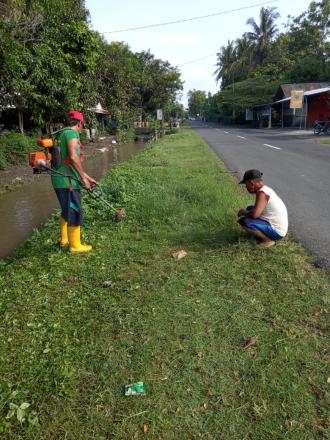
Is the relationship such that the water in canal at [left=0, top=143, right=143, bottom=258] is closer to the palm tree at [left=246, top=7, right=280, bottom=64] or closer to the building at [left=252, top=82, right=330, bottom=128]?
the building at [left=252, top=82, right=330, bottom=128]

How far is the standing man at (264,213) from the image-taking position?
420cm

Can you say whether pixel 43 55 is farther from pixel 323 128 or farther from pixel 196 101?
pixel 196 101

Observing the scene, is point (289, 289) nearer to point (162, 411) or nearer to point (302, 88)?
point (162, 411)

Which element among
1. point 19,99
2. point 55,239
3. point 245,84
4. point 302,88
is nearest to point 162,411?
point 55,239

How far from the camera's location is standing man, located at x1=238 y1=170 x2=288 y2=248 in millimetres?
4195

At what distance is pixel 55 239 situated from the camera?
5.36 meters

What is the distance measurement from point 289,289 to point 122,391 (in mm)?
1880

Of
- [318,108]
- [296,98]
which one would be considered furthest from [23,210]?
[318,108]

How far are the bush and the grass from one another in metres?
9.63

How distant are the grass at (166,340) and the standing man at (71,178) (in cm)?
30

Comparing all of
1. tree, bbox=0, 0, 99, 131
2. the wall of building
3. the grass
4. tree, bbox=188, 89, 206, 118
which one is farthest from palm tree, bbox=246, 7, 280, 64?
tree, bbox=188, 89, 206, 118

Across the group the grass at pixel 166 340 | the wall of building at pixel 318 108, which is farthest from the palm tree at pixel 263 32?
the grass at pixel 166 340

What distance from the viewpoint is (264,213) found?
14.2ft

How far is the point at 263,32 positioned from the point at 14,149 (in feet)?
164
